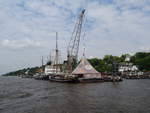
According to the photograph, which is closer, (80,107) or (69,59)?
(80,107)

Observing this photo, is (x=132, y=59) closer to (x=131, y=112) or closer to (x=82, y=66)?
(x=82, y=66)

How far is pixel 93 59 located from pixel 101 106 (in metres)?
140

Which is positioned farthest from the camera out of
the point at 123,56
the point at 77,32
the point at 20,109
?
the point at 123,56

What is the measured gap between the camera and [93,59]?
167 metres

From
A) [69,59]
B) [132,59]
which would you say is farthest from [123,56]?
[69,59]

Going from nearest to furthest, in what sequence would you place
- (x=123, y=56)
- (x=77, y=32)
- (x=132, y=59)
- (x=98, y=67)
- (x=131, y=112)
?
(x=131, y=112) → (x=77, y=32) → (x=98, y=67) → (x=132, y=59) → (x=123, y=56)

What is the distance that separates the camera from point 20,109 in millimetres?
27312

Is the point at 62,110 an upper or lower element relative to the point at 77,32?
lower

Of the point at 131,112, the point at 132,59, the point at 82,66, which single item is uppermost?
the point at 132,59

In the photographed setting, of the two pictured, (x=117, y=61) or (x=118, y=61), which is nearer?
(x=117, y=61)

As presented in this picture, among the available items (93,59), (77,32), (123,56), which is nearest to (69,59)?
(77,32)

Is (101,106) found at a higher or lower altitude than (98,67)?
lower

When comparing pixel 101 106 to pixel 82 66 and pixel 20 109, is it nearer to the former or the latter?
pixel 20 109

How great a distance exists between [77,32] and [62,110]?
66704 mm
